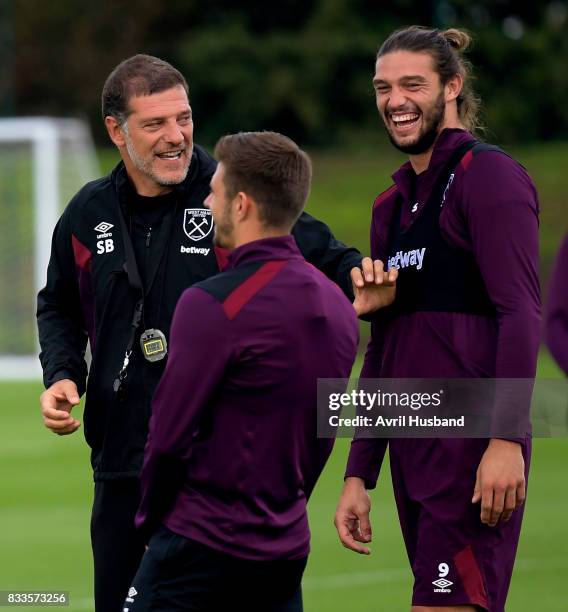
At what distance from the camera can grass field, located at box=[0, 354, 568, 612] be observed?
8.47 meters

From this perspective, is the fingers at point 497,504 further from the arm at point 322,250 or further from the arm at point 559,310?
the arm at point 322,250

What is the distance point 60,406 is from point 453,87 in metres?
1.70

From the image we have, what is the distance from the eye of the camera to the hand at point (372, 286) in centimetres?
474

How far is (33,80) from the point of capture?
133 ft

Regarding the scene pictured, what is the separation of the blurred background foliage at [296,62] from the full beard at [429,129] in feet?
116

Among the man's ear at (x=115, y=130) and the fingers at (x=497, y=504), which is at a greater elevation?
the man's ear at (x=115, y=130)

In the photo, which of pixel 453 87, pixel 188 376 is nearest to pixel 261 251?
pixel 188 376

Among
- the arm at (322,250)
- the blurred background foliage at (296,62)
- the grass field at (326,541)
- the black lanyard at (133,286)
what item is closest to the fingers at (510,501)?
the arm at (322,250)

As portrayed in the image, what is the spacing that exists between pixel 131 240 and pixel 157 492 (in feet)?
4.33

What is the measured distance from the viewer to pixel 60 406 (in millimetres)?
5098

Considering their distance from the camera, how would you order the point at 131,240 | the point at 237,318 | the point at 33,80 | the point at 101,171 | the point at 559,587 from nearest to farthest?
the point at 237,318
the point at 131,240
the point at 559,587
the point at 101,171
the point at 33,80

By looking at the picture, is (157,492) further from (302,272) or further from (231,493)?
(302,272)

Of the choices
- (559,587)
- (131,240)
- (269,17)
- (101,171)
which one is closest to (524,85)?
(269,17)

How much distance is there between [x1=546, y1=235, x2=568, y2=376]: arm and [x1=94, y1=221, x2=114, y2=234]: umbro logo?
1585 millimetres
